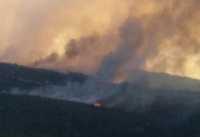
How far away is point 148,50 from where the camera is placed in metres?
93.2

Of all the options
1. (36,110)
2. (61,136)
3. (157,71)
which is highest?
(157,71)

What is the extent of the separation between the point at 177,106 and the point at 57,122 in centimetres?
1659

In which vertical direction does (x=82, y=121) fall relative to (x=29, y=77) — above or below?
below

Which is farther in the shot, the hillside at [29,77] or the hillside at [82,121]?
the hillside at [29,77]

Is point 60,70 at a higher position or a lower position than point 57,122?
higher

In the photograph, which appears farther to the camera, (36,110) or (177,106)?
(177,106)

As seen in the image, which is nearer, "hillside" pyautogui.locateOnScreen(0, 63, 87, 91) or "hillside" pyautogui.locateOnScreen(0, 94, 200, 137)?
"hillside" pyautogui.locateOnScreen(0, 94, 200, 137)

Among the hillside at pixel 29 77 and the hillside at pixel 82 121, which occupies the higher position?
the hillside at pixel 29 77

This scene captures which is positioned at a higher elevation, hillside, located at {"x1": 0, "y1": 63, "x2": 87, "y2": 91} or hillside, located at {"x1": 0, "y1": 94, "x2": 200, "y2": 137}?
hillside, located at {"x1": 0, "y1": 63, "x2": 87, "y2": 91}

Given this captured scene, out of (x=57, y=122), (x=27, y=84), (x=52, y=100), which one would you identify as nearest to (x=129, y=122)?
(x=57, y=122)

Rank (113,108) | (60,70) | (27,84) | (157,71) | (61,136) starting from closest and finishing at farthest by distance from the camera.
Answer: (61,136)
(113,108)
(27,84)
(157,71)
(60,70)

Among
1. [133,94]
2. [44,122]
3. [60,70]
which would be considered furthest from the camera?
[60,70]

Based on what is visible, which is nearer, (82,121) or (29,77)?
(82,121)

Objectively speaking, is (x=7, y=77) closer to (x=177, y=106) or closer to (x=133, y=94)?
(x=133, y=94)
